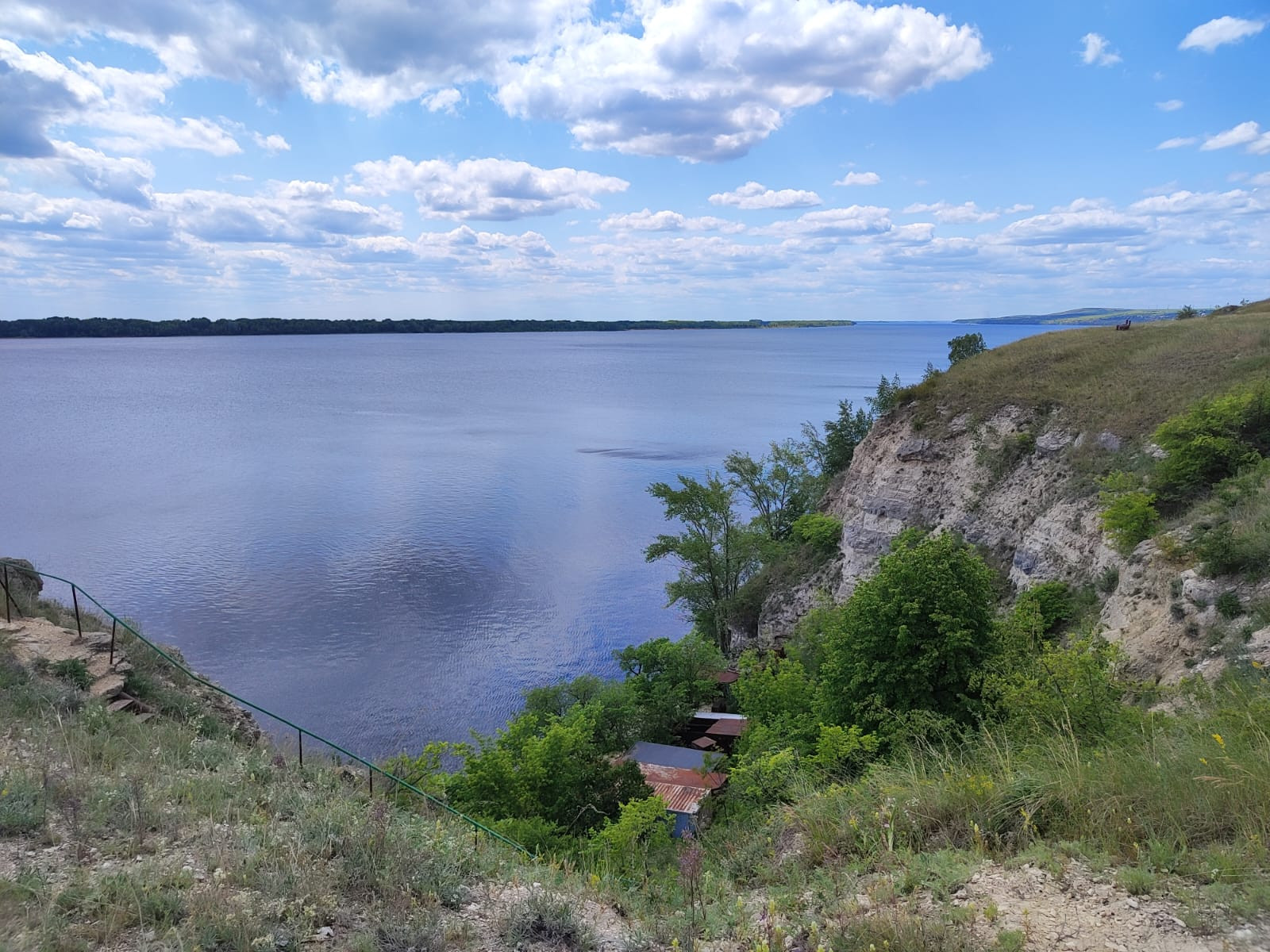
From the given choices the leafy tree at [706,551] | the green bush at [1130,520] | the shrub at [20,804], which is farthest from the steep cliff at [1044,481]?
the shrub at [20,804]

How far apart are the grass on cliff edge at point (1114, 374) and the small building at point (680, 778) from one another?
1812 cm

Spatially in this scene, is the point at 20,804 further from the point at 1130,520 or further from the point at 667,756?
the point at 1130,520

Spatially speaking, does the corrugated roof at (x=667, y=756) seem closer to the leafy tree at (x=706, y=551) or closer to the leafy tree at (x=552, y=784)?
the leafy tree at (x=552, y=784)

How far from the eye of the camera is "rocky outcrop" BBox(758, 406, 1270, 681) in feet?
46.6

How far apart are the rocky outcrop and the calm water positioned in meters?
12.1

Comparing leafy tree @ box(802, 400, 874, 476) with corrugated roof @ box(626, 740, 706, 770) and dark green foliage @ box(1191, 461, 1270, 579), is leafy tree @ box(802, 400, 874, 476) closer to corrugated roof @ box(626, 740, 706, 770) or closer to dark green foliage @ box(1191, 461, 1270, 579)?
corrugated roof @ box(626, 740, 706, 770)

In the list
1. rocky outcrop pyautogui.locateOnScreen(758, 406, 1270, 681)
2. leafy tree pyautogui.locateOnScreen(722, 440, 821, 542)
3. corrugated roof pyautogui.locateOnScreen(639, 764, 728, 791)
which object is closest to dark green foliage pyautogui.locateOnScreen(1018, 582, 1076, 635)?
rocky outcrop pyautogui.locateOnScreen(758, 406, 1270, 681)

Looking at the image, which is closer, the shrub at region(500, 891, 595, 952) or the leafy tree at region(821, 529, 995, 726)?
the shrub at region(500, 891, 595, 952)

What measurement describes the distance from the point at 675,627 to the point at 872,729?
2551 centimetres

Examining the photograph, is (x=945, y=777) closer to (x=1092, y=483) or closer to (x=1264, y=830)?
(x=1264, y=830)

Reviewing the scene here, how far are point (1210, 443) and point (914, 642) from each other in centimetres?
1149

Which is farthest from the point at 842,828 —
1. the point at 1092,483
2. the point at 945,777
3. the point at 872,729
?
the point at 1092,483

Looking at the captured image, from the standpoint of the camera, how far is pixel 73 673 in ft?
39.9

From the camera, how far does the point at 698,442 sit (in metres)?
73.0
